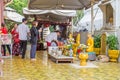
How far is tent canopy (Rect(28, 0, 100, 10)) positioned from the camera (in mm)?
18312

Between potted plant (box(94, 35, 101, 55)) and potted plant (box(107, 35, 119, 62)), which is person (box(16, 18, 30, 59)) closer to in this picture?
potted plant (box(94, 35, 101, 55))

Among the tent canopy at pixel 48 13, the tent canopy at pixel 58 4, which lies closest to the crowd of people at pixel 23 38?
the tent canopy at pixel 58 4

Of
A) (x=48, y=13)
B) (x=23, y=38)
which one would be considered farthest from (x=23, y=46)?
(x=48, y=13)

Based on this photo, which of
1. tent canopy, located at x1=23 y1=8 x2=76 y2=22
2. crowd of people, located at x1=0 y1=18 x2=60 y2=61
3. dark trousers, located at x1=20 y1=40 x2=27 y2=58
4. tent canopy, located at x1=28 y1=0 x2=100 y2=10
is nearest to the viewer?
crowd of people, located at x1=0 y1=18 x2=60 y2=61

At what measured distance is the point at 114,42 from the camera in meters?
14.0

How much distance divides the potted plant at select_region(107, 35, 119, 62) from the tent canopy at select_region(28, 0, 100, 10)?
11.7 ft

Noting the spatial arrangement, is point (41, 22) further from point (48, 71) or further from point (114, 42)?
point (48, 71)

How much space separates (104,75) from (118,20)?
559 centimetres

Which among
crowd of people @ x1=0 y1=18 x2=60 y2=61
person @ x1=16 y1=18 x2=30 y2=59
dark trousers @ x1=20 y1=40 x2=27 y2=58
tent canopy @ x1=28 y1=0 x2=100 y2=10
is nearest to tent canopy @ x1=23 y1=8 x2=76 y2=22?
tent canopy @ x1=28 y1=0 x2=100 y2=10

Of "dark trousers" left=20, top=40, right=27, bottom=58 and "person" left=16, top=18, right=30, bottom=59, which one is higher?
"person" left=16, top=18, right=30, bottom=59

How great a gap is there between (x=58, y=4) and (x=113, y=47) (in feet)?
20.9

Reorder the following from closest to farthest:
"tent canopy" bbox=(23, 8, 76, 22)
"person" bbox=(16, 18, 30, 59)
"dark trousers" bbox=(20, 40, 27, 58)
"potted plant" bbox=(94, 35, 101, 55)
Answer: "dark trousers" bbox=(20, 40, 27, 58) → "person" bbox=(16, 18, 30, 59) → "potted plant" bbox=(94, 35, 101, 55) → "tent canopy" bbox=(23, 8, 76, 22)

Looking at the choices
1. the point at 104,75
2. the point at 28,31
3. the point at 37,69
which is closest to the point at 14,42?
the point at 28,31

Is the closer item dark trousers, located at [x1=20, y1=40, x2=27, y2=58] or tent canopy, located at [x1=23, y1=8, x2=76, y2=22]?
dark trousers, located at [x1=20, y1=40, x2=27, y2=58]
